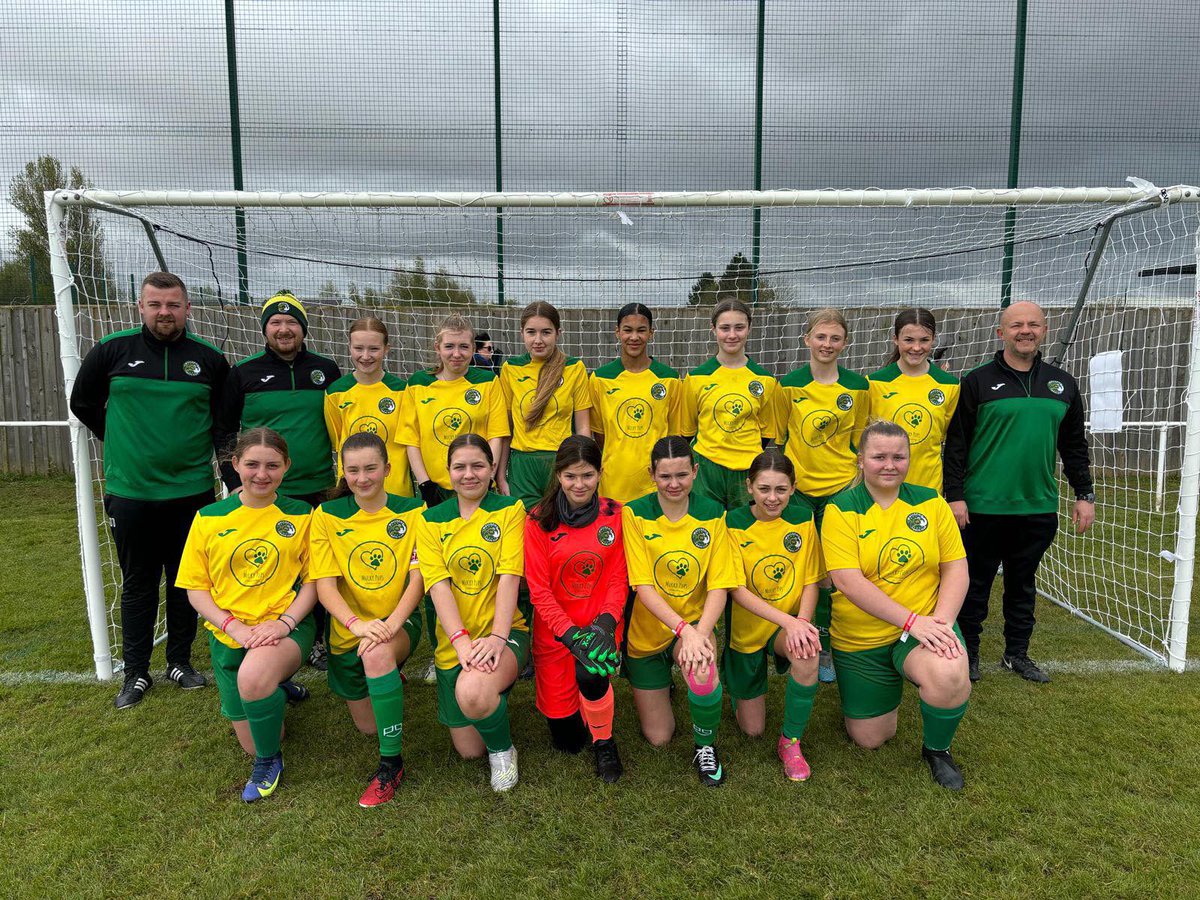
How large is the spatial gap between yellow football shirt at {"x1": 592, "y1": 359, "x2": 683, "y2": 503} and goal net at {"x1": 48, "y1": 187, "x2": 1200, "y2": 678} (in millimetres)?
992

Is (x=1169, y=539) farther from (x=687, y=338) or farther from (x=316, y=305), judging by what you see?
(x=316, y=305)

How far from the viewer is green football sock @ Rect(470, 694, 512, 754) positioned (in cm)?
232

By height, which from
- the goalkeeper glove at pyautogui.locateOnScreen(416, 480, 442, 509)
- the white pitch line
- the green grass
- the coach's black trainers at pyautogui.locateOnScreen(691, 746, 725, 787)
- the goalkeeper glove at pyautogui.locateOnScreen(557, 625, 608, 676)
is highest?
the goalkeeper glove at pyautogui.locateOnScreen(416, 480, 442, 509)

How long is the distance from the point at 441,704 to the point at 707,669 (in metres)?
1.02

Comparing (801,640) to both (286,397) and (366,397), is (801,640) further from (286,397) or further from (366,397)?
(286,397)

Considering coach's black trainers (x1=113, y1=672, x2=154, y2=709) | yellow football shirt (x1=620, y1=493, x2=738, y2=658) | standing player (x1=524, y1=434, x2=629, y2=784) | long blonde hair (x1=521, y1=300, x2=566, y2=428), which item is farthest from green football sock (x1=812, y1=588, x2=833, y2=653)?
coach's black trainers (x1=113, y1=672, x2=154, y2=709)

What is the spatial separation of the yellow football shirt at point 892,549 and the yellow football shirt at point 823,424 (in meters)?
0.69

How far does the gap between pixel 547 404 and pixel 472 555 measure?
954 millimetres

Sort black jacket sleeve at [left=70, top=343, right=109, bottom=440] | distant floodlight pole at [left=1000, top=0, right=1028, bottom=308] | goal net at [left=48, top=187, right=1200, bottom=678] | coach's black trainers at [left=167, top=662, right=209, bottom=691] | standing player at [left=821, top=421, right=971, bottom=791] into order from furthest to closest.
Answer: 1. distant floodlight pole at [left=1000, top=0, right=1028, bottom=308]
2. goal net at [left=48, top=187, right=1200, bottom=678]
3. coach's black trainers at [left=167, top=662, right=209, bottom=691]
4. black jacket sleeve at [left=70, top=343, right=109, bottom=440]
5. standing player at [left=821, top=421, right=971, bottom=791]

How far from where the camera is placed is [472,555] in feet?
8.14

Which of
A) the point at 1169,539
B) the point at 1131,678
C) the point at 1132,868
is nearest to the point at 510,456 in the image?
the point at 1132,868

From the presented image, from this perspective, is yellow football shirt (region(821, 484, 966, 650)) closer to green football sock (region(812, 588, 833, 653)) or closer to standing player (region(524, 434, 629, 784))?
green football sock (region(812, 588, 833, 653))

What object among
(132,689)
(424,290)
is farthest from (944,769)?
(424,290)

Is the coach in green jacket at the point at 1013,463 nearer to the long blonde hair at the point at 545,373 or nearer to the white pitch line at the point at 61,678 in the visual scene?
the long blonde hair at the point at 545,373
